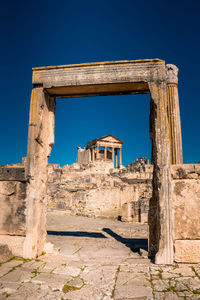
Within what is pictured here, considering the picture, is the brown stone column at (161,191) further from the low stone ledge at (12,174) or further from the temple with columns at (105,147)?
the temple with columns at (105,147)

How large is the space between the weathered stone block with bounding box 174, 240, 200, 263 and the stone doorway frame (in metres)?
0.14

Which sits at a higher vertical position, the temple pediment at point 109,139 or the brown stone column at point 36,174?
the temple pediment at point 109,139

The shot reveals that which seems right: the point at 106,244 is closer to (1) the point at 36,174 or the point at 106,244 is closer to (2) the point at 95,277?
(2) the point at 95,277

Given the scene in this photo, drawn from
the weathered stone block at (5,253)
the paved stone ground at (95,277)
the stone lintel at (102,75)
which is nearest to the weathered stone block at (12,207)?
the weathered stone block at (5,253)

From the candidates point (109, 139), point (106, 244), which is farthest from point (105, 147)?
point (106, 244)

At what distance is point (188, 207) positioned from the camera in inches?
165

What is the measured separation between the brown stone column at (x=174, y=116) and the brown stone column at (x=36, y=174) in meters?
2.69

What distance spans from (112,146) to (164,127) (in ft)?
141

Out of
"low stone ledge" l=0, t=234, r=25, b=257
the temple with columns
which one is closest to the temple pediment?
the temple with columns

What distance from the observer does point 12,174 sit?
4629 millimetres

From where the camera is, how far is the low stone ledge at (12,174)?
4570 mm

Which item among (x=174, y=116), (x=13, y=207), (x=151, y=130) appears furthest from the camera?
(x=174, y=116)

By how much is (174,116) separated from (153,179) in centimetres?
158

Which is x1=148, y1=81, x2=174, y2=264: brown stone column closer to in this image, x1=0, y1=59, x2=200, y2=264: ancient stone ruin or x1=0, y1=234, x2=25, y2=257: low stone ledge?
x1=0, y1=59, x2=200, y2=264: ancient stone ruin
